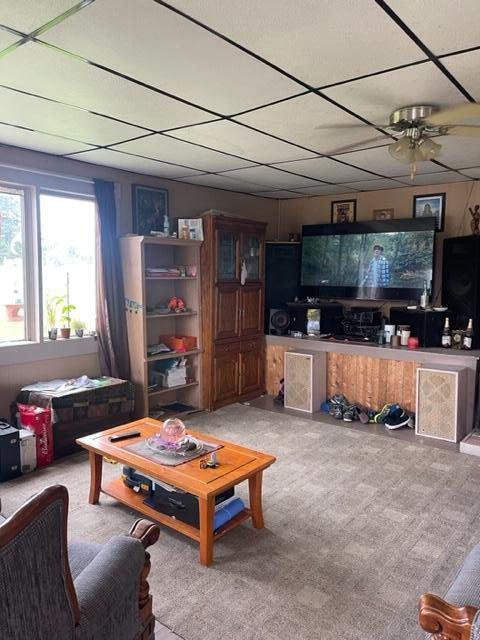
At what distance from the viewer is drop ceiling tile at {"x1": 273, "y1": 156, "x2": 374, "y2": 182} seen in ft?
13.0

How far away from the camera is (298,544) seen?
2.50 m

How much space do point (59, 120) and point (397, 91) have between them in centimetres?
199

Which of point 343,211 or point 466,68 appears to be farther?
point 343,211

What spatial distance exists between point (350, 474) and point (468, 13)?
2825mm

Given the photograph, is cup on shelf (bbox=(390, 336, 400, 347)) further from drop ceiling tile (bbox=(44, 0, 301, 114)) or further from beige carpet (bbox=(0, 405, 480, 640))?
drop ceiling tile (bbox=(44, 0, 301, 114))

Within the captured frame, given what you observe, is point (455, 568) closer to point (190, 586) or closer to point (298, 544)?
point (298, 544)

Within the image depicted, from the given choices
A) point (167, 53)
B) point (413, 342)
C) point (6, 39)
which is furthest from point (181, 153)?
point (413, 342)

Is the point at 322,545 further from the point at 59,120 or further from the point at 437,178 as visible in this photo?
the point at 437,178

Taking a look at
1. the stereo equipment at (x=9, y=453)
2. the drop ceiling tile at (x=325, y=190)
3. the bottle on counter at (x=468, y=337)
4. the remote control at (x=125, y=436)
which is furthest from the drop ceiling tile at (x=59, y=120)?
the bottle on counter at (x=468, y=337)

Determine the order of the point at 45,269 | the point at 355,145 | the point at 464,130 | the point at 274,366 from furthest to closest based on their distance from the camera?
1. the point at 274,366
2. the point at 45,269
3. the point at 355,145
4. the point at 464,130

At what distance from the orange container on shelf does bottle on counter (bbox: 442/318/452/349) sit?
8.23 ft

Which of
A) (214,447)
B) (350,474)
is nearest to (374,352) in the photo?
(350,474)

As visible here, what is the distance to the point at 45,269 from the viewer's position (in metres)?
4.01

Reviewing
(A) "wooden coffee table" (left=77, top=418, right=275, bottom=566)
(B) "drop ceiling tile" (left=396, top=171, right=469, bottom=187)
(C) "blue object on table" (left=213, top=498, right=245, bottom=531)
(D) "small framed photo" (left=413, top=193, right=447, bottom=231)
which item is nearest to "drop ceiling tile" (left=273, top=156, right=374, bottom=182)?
(B) "drop ceiling tile" (left=396, top=171, right=469, bottom=187)
